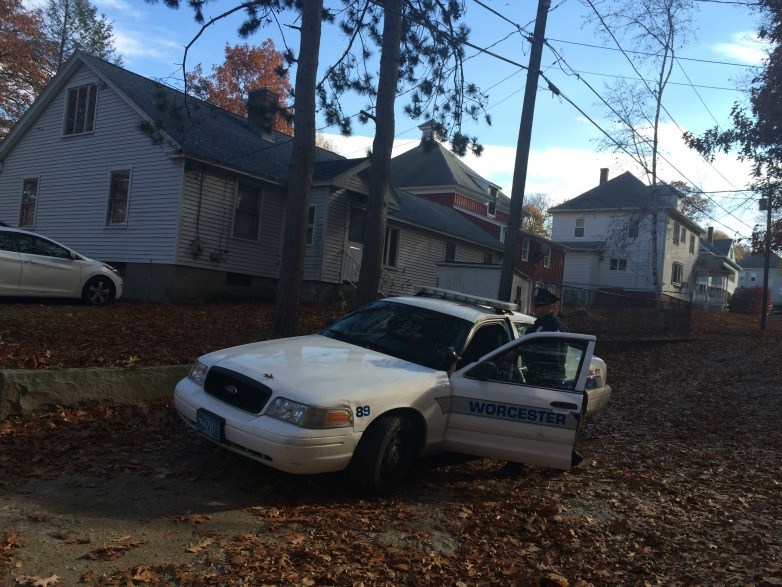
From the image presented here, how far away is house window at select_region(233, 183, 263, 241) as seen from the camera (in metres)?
19.6

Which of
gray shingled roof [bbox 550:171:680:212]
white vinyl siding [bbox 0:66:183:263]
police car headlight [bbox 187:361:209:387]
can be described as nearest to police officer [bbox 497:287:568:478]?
police car headlight [bbox 187:361:209:387]

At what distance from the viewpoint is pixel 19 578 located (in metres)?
3.67

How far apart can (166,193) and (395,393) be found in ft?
47.9

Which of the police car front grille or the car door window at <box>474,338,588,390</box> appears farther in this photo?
the car door window at <box>474,338,588,390</box>

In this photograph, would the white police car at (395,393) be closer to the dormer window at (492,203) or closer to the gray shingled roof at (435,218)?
the gray shingled roof at (435,218)

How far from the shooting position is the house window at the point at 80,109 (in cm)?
2069

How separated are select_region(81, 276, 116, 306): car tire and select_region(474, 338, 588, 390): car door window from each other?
10.6 metres

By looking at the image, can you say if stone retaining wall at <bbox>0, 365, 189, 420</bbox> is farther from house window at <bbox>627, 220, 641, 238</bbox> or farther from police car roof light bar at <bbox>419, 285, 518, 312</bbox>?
house window at <bbox>627, 220, 641, 238</bbox>

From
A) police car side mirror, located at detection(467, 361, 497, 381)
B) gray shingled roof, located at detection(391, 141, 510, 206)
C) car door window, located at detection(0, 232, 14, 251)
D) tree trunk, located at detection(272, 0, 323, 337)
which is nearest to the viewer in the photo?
police car side mirror, located at detection(467, 361, 497, 381)

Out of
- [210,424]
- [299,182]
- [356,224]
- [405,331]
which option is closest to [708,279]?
[356,224]

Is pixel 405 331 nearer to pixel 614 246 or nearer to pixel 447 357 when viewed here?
pixel 447 357

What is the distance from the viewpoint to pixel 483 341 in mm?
6809

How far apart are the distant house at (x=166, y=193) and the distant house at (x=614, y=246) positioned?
931 inches

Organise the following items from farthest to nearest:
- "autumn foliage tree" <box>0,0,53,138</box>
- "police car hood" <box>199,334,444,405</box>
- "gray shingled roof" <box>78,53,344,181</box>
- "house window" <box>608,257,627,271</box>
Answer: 1. "house window" <box>608,257,627,271</box>
2. "autumn foliage tree" <box>0,0,53,138</box>
3. "gray shingled roof" <box>78,53,344,181</box>
4. "police car hood" <box>199,334,444,405</box>
